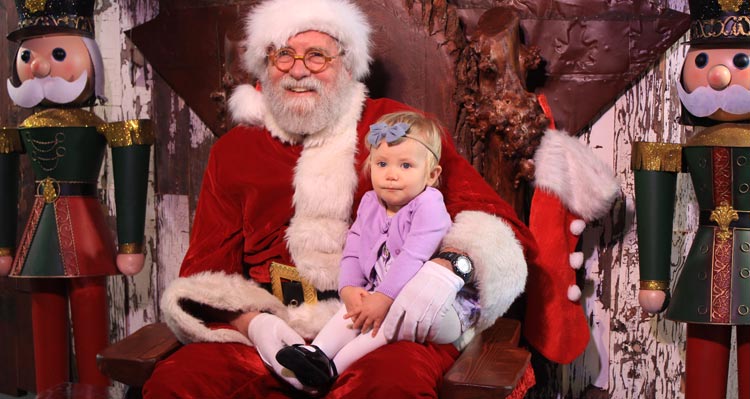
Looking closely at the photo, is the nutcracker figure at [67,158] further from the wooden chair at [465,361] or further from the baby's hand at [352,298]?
the baby's hand at [352,298]

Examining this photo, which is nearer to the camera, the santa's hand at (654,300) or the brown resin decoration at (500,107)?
the santa's hand at (654,300)

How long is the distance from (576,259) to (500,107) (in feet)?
1.78

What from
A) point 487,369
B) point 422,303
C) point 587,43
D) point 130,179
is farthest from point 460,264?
point 130,179

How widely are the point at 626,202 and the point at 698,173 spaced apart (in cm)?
43

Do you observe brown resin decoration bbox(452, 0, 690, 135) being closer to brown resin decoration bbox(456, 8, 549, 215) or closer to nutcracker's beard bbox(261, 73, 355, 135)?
brown resin decoration bbox(456, 8, 549, 215)

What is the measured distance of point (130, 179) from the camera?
2943 mm

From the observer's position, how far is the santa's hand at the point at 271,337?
2.35m

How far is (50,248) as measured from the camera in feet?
9.61

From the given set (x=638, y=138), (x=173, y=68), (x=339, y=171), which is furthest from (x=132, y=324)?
(x=638, y=138)

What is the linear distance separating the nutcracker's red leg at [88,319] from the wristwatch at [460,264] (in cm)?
135

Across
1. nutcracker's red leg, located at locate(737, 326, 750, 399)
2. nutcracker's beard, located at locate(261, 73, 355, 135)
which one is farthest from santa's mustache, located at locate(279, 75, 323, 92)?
nutcracker's red leg, located at locate(737, 326, 750, 399)

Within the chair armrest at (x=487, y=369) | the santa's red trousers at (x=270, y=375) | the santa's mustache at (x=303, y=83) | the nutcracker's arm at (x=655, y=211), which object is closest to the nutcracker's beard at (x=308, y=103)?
the santa's mustache at (x=303, y=83)

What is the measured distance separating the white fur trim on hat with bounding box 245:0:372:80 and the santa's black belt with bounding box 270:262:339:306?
2.01ft

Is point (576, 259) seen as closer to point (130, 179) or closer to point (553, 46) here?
point (553, 46)
